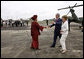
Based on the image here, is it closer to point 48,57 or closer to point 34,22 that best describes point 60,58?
point 48,57

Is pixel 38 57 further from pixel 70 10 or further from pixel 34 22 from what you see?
pixel 70 10

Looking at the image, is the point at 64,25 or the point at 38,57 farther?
the point at 64,25

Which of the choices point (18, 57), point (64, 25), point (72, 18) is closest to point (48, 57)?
point (18, 57)

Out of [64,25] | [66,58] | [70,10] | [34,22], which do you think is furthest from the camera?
[70,10]

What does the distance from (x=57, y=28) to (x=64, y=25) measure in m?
1.35

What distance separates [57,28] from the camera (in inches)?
429

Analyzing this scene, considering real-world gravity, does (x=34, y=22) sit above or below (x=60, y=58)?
above

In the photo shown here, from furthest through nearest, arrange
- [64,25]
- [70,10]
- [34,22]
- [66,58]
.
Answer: [70,10] < [34,22] < [64,25] < [66,58]

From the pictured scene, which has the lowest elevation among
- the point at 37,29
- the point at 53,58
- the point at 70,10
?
the point at 53,58

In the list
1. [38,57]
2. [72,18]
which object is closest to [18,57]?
[38,57]

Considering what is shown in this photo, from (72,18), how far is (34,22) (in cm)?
2043

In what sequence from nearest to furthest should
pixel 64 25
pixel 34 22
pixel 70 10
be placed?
pixel 64 25, pixel 34 22, pixel 70 10

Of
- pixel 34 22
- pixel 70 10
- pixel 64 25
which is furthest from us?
pixel 70 10

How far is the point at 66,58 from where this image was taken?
323 inches
